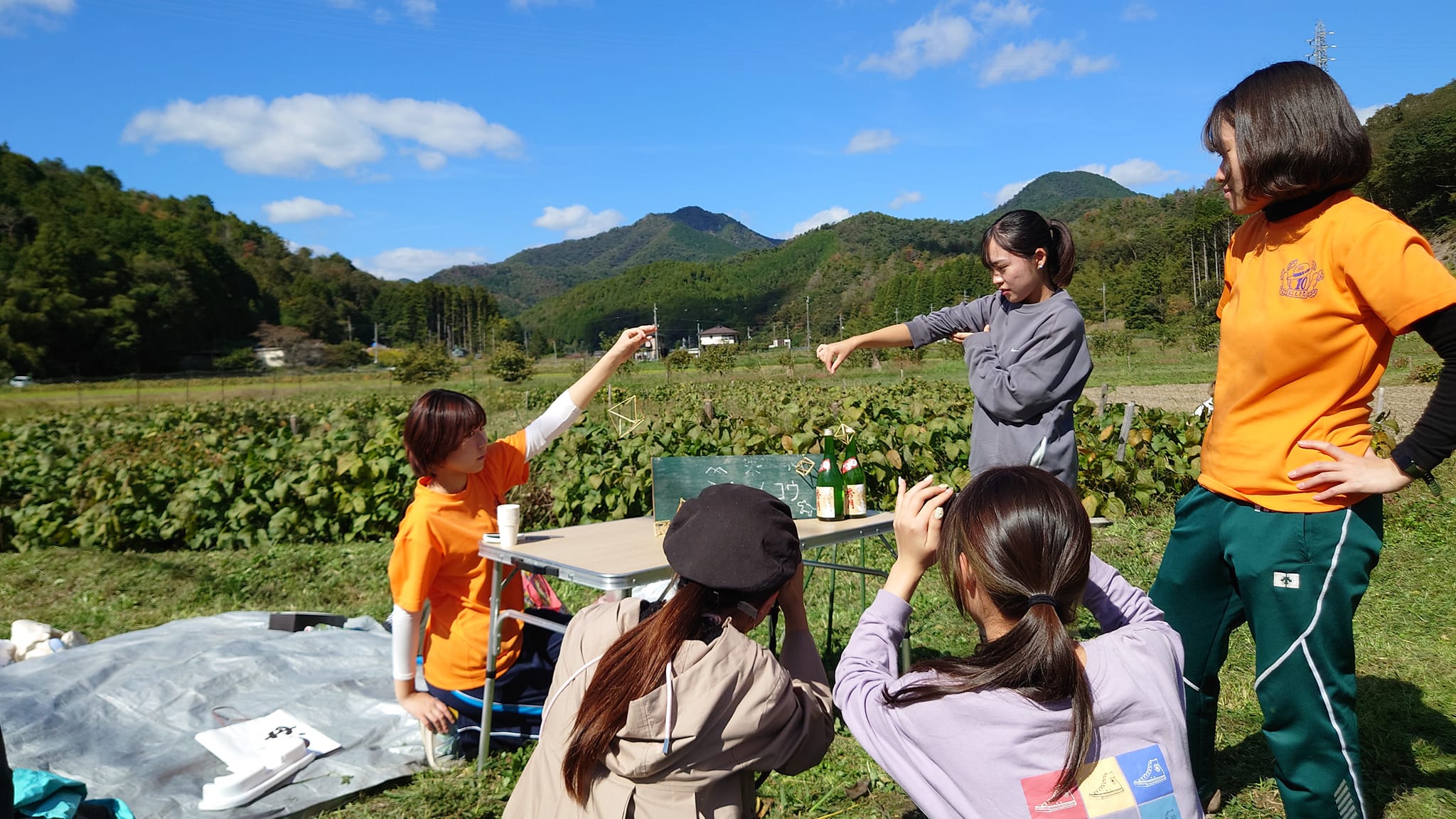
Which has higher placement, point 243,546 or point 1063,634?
point 1063,634

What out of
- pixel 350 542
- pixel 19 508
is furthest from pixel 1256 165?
pixel 19 508

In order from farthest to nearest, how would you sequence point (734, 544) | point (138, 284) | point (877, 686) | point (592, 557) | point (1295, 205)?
1. point (138, 284)
2. point (592, 557)
3. point (1295, 205)
4. point (734, 544)
5. point (877, 686)

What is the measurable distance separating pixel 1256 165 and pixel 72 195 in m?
108

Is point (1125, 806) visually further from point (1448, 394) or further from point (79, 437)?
point (79, 437)

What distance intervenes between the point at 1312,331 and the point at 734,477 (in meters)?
1.67

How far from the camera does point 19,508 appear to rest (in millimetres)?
7062

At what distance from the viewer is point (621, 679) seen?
4.78 feet

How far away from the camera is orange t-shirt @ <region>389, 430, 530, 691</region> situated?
9.15 feet

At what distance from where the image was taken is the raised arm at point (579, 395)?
314cm

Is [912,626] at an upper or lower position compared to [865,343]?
lower

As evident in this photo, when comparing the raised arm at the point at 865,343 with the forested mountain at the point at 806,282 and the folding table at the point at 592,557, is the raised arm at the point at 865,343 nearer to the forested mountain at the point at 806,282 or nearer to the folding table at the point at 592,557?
the folding table at the point at 592,557

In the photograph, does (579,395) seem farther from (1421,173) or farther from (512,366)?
(1421,173)

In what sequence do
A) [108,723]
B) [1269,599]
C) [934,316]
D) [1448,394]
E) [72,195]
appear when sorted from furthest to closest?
[72,195], [108,723], [934,316], [1269,599], [1448,394]

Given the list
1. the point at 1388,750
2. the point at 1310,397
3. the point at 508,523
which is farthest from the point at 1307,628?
the point at 508,523
